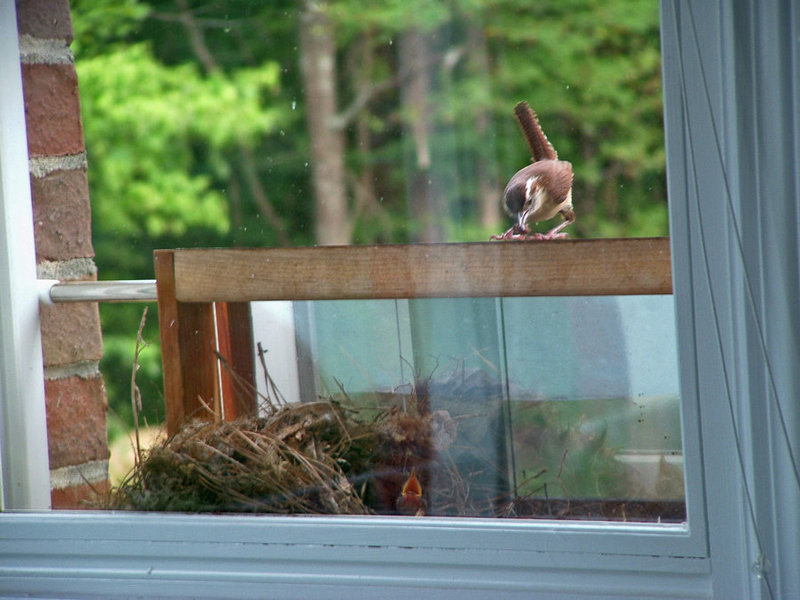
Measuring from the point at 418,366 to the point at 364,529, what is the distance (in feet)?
0.60

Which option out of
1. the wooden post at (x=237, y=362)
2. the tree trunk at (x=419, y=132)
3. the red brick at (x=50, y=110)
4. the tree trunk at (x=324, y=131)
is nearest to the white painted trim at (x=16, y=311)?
the red brick at (x=50, y=110)

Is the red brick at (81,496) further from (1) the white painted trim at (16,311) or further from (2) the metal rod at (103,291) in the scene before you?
(2) the metal rod at (103,291)

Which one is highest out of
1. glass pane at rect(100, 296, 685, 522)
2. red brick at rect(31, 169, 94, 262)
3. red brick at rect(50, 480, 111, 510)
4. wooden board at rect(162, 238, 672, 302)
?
red brick at rect(31, 169, 94, 262)

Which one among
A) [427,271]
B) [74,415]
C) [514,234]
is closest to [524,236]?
[514,234]

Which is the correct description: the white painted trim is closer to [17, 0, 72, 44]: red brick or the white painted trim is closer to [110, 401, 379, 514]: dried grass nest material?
[17, 0, 72, 44]: red brick

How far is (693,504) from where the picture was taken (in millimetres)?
735

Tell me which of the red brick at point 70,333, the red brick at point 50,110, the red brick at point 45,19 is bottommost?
the red brick at point 70,333

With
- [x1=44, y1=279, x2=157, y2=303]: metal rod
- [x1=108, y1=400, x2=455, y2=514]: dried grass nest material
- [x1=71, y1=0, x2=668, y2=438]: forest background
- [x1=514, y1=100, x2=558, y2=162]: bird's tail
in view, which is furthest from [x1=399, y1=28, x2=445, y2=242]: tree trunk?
[x1=44, y1=279, x2=157, y2=303]: metal rod

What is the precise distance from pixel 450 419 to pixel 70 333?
1.67 ft

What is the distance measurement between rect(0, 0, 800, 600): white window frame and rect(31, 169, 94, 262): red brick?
0.39m

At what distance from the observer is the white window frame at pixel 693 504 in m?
0.70

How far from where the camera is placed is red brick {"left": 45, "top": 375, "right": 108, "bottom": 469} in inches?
40.4

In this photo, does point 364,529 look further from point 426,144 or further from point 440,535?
point 426,144

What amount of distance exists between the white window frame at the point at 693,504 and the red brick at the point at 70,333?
282mm
